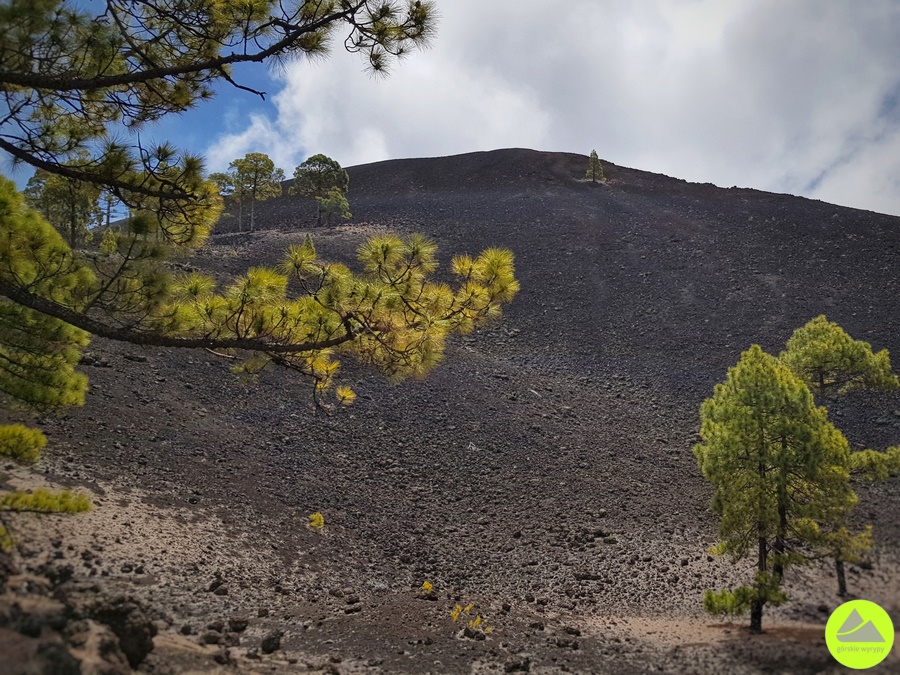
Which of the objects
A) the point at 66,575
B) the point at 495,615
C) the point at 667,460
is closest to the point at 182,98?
the point at 66,575

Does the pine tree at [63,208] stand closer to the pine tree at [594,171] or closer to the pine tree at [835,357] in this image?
the pine tree at [835,357]

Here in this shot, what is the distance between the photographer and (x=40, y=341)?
5.59 metres

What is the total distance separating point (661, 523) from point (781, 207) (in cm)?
3245

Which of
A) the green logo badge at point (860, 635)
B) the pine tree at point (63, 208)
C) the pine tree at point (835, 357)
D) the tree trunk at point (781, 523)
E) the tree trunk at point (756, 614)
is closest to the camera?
the green logo badge at point (860, 635)

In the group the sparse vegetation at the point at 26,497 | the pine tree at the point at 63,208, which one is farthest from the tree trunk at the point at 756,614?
the pine tree at the point at 63,208

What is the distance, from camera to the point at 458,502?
33.8 feet

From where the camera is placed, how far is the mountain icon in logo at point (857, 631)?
3055 millimetres

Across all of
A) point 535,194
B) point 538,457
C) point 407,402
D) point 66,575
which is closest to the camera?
point 66,575

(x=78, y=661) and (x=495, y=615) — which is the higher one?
(x=78, y=661)

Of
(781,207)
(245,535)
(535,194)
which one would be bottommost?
(245,535)

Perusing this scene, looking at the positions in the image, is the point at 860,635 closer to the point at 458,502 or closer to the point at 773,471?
the point at 773,471

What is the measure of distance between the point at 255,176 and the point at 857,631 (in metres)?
32.2

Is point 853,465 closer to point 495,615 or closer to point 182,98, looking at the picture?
point 495,615

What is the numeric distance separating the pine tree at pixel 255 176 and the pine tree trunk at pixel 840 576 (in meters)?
30.9
